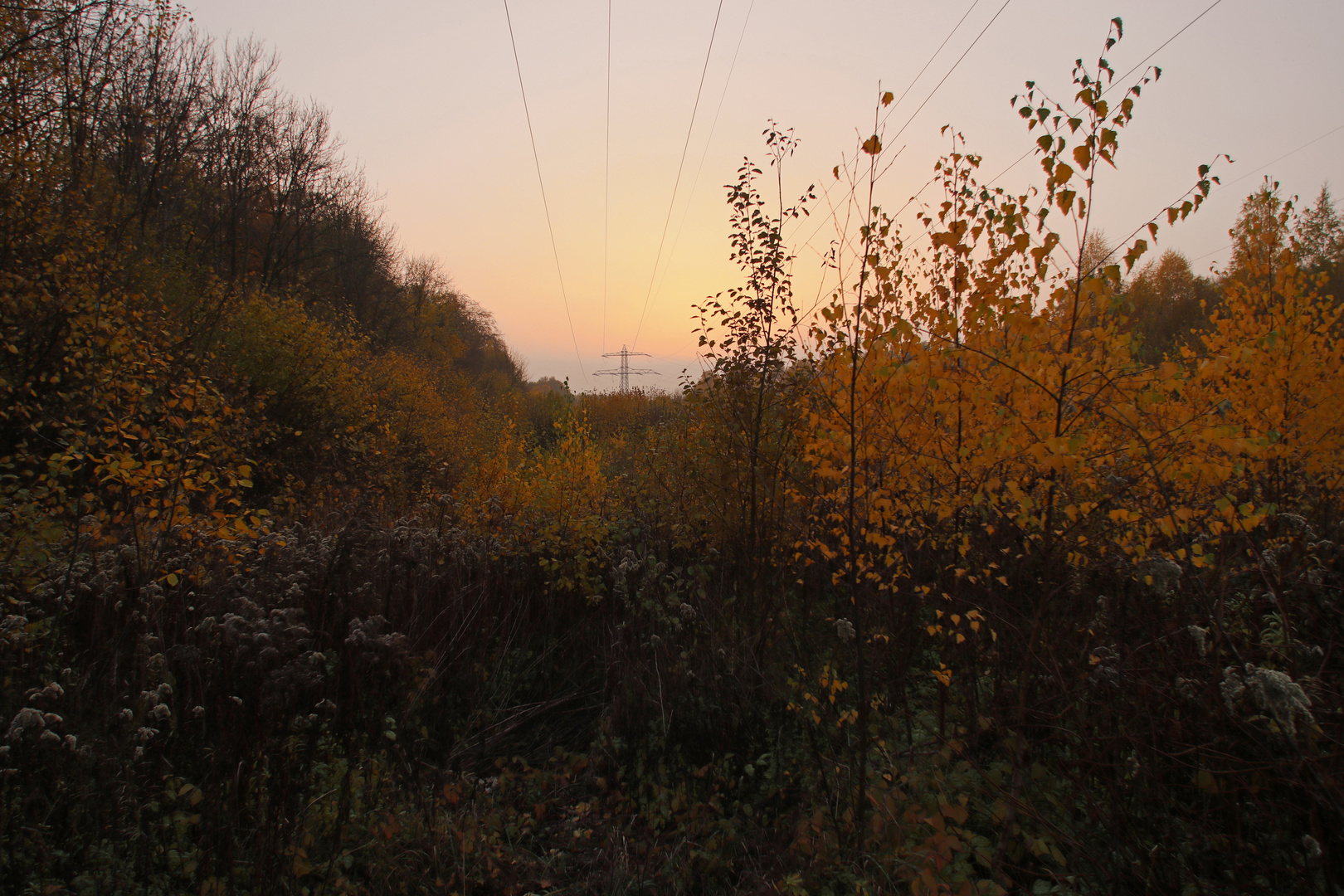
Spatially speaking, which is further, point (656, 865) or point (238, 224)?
point (238, 224)

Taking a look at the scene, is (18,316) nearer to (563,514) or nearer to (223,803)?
(563,514)

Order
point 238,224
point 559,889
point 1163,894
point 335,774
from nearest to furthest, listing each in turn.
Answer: point 1163,894, point 559,889, point 335,774, point 238,224

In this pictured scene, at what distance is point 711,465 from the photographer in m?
5.63

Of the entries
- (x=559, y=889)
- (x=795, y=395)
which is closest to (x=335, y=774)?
(x=559, y=889)

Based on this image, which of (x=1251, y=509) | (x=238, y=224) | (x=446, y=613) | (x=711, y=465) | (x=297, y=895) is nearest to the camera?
(x=1251, y=509)

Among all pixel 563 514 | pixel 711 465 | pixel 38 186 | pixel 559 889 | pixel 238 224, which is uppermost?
pixel 238 224

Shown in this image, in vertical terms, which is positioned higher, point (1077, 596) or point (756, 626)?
point (1077, 596)

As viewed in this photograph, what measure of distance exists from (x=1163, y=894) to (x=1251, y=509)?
1.41 meters

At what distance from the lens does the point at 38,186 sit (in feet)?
18.6

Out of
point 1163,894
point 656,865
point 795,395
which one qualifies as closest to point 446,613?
point 656,865

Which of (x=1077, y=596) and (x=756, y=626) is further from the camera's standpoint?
(x=756, y=626)

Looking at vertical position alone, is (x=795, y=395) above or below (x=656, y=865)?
above

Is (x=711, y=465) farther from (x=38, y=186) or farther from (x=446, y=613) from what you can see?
(x=38, y=186)

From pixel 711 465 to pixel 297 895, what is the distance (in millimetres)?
4124
